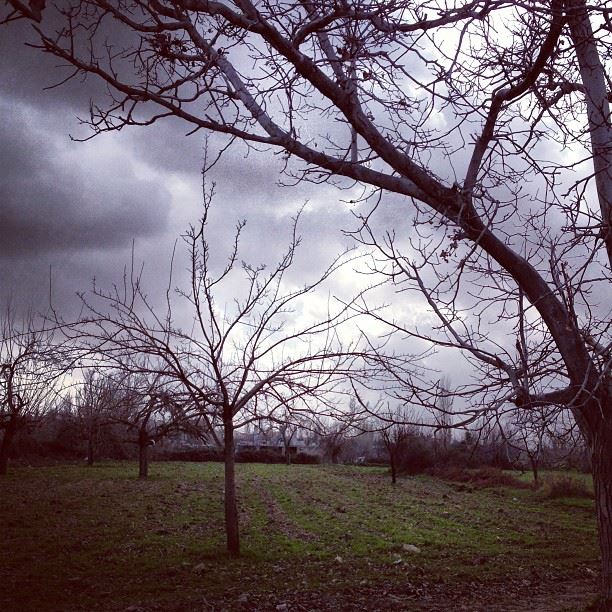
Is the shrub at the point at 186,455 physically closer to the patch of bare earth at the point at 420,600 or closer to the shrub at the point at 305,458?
the shrub at the point at 305,458

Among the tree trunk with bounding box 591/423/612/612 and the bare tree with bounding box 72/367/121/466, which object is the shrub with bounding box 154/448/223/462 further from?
the tree trunk with bounding box 591/423/612/612

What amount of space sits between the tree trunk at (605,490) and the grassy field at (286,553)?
328 cm

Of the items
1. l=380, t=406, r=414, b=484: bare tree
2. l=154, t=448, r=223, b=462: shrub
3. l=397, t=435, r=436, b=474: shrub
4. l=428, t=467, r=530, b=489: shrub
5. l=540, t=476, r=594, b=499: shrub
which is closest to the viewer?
l=380, t=406, r=414, b=484: bare tree

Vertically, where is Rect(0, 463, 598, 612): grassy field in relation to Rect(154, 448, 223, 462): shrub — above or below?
below

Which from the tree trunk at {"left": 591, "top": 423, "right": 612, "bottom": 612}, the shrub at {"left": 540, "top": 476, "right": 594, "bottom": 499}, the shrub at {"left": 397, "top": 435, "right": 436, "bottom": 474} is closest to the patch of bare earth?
the tree trunk at {"left": 591, "top": 423, "right": 612, "bottom": 612}

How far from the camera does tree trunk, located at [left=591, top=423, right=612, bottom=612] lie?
4.90 meters

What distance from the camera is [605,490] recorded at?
4938mm

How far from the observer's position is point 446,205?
5172 millimetres

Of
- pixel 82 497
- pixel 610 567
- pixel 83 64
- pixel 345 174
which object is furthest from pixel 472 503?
pixel 83 64

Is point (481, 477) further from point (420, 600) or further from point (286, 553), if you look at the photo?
point (420, 600)

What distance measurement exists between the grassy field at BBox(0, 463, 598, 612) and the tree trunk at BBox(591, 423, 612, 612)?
3283 millimetres

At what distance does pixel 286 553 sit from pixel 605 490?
293 inches

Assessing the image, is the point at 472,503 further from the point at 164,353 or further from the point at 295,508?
the point at 164,353

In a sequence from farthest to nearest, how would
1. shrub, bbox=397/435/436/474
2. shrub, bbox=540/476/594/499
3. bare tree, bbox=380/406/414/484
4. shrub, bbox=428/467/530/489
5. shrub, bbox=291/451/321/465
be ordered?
shrub, bbox=291/451/321/465 < shrub, bbox=397/435/436/474 < shrub, bbox=428/467/530/489 < shrub, bbox=540/476/594/499 < bare tree, bbox=380/406/414/484
